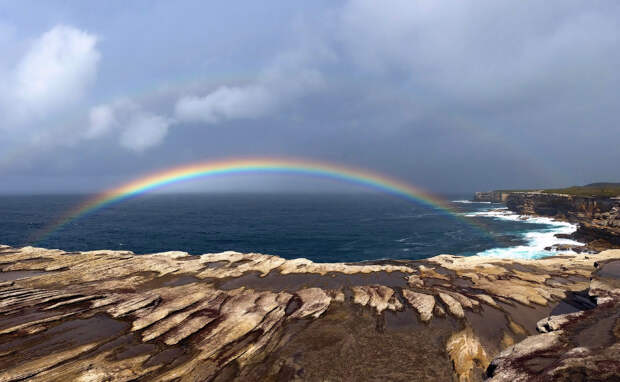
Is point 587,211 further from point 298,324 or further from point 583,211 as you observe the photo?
point 298,324

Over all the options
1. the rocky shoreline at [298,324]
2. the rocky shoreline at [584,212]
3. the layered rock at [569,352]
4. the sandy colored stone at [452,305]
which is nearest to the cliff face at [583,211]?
the rocky shoreline at [584,212]

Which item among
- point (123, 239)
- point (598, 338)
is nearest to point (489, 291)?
point (598, 338)

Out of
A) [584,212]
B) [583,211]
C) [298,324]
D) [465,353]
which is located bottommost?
[465,353]

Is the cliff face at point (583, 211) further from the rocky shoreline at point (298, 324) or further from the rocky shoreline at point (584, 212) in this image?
the rocky shoreline at point (298, 324)

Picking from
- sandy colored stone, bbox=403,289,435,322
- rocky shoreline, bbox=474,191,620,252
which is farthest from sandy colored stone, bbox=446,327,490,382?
rocky shoreline, bbox=474,191,620,252

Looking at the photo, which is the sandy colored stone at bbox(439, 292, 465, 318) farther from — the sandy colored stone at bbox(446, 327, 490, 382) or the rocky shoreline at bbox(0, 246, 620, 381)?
the sandy colored stone at bbox(446, 327, 490, 382)

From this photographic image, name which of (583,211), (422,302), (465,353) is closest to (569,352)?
(465,353)
